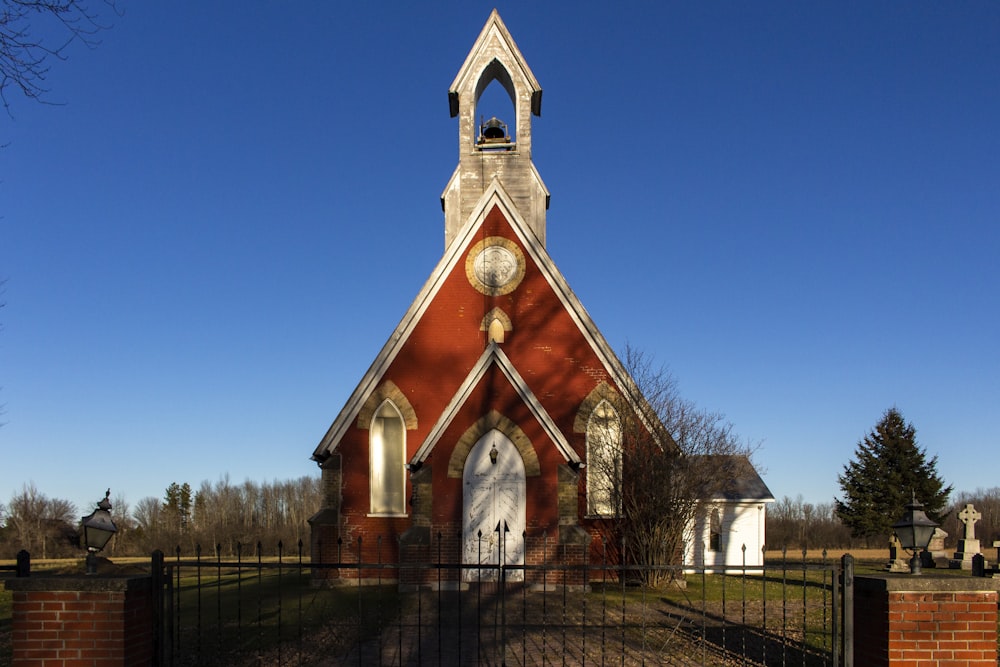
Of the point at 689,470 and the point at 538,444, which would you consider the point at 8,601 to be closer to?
the point at 538,444

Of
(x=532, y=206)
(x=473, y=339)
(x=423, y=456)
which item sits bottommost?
(x=423, y=456)

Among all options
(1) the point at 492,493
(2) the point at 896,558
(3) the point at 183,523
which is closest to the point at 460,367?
(1) the point at 492,493

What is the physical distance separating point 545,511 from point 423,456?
2850 millimetres

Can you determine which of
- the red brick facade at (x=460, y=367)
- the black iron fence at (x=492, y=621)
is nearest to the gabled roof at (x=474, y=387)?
the red brick facade at (x=460, y=367)

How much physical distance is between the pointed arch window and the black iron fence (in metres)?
1.68

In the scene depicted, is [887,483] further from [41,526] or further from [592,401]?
[41,526]

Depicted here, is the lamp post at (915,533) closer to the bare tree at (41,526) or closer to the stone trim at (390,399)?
the stone trim at (390,399)

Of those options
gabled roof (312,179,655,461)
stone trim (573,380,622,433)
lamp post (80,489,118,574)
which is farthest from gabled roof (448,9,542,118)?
lamp post (80,489,118,574)

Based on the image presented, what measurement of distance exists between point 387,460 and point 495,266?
18.6 feet

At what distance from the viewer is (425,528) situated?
1728 cm

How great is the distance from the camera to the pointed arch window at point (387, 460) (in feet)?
65.2

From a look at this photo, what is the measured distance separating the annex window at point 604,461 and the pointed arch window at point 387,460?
14.9 feet

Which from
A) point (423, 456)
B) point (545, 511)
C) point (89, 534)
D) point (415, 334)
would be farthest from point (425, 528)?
point (89, 534)

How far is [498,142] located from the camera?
23.4 metres
